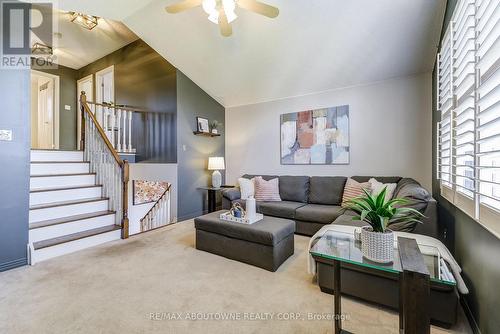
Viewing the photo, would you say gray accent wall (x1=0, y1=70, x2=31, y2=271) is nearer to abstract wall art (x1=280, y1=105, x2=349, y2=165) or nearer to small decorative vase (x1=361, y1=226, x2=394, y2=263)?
small decorative vase (x1=361, y1=226, x2=394, y2=263)

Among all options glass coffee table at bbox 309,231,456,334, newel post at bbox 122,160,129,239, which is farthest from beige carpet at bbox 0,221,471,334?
newel post at bbox 122,160,129,239

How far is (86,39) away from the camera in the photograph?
4648 mm

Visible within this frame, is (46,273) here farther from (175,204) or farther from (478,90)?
(478,90)

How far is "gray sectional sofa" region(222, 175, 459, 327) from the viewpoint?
1538 mm

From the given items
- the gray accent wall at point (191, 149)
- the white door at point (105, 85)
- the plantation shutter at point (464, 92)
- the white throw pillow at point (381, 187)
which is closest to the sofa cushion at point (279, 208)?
the white throw pillow at point (381, 187)

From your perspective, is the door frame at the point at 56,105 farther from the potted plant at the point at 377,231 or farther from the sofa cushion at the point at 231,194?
the potted plant at the point at 377,231

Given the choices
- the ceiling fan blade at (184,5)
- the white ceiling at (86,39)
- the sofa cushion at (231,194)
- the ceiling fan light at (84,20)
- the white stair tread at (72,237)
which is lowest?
the white stair tread at (72,237)

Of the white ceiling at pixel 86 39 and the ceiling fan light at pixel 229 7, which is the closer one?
the ceiling fan light at pixel 229 7

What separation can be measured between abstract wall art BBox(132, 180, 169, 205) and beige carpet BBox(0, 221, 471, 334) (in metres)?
2.25

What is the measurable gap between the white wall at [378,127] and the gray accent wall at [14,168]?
3.52 metres

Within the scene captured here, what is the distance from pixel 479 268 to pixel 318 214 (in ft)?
6.13

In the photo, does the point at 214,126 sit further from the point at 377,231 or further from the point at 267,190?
the point at 377,231

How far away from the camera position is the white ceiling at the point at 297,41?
8.63 feet

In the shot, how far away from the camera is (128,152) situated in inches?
182
